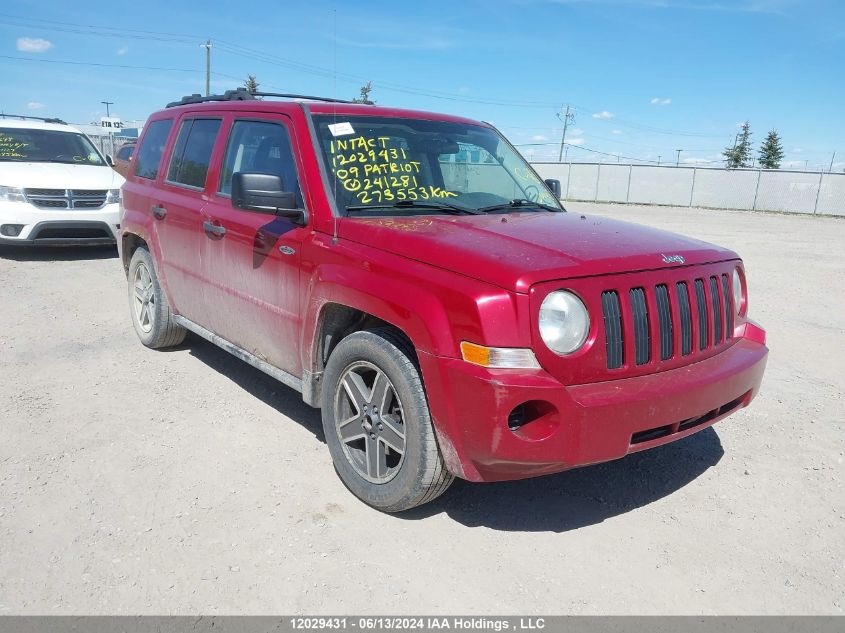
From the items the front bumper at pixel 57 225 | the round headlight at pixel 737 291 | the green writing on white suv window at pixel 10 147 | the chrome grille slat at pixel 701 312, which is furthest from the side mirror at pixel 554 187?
the green writing on white suv window at pixel 10 147

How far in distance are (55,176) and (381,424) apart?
28.3 ft

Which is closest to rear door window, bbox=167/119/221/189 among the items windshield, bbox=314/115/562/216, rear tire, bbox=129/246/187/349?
rear tire, bbox=129/246/187/349

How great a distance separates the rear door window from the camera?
14.8 ft

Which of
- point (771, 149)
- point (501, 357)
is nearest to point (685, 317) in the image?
point (501, 357)

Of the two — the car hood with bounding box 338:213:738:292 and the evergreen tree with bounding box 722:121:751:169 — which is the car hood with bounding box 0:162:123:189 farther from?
the evergreen tree with bounding box 722:121:751:169

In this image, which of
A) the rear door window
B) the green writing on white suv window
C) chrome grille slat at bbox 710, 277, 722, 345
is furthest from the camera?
A: the green writing on white suv window

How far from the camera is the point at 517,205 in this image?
3975mm

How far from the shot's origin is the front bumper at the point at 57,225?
9180 millimetres

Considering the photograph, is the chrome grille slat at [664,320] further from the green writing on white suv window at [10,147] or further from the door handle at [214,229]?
the green writing on white suv window at [10,147]

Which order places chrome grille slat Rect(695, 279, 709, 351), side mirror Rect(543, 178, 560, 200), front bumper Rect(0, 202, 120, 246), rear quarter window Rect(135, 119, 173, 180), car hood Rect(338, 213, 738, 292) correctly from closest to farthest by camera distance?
car hood Rect(338, 213, 738, 292), chrome grille slat Rect(695, 279, 709, 351), side mirror Rect(543, 178, 560, 200), rear quarter window Rect(135, 119, 173, 180), front bumper Rect(0, 202, 120, 246)

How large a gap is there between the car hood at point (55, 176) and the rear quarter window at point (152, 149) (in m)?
4.75
